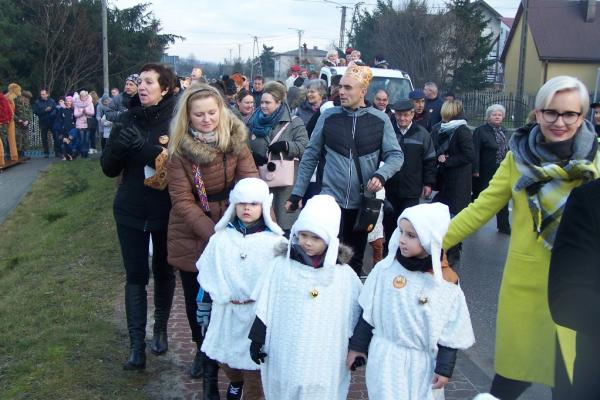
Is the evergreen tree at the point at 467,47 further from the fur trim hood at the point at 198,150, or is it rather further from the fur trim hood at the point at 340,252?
the fur trim hood at the point at 340,252

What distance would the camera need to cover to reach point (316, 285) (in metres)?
3.52

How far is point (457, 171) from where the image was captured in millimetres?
7996

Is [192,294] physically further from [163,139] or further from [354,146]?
[354,146]

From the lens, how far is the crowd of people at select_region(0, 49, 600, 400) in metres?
3.15

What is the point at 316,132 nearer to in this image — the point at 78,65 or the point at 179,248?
the point at 179,248

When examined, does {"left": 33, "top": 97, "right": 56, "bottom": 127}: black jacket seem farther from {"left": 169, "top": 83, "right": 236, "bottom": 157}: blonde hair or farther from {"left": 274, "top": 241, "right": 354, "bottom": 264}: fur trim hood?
{"left": 274, "top": 241, "right": 354, "bottom": 264}: fur trim hood

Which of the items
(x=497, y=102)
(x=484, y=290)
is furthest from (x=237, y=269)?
(x=497, y=102)

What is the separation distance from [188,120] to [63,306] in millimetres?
2979

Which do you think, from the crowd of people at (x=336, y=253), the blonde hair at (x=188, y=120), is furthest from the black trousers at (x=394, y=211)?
the blonde hair at (x=188, y=120)

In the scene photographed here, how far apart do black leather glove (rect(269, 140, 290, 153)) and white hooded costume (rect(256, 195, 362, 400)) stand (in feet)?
8.85

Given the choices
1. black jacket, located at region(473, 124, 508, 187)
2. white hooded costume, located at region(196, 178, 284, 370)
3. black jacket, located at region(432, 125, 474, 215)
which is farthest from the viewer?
black jacket, located at region(473, 124, 508, 187)

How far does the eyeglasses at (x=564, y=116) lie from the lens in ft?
10.2

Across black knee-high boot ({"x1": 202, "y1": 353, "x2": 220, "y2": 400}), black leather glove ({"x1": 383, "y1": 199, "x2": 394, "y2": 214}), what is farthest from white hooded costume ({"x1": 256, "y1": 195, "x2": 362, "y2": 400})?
black leather glove ({"x1": 383, "y1": 199, "x2": 394, "y2": 214})

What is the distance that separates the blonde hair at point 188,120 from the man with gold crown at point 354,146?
1213mm
